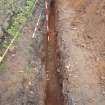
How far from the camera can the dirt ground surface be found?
22.8 feet

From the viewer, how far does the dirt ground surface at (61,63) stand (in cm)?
695

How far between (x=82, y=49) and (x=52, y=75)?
1.10 metres

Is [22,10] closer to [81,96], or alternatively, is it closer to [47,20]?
[47,20]

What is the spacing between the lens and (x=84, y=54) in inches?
311

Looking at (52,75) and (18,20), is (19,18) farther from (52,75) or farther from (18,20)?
(52,75)

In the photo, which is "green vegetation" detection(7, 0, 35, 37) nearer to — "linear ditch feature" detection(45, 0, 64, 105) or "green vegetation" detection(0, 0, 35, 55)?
"green vegetation" detection(0, 0, 35, 55)

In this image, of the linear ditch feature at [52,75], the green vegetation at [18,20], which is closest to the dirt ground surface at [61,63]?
the linear ditch feature at [52,75]

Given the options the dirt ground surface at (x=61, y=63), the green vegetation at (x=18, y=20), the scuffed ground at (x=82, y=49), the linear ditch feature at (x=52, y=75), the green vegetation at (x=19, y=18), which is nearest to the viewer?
the scuffed ground at (x=82, y=49)

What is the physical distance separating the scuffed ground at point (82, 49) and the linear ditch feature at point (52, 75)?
30 centimetres

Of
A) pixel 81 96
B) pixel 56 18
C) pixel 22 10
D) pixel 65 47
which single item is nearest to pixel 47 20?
pixel 56 18

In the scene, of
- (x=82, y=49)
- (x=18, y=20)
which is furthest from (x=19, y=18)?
(x=82, y=49)

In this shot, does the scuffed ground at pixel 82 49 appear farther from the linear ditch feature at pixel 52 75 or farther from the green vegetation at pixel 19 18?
the green vegetation at pixel 19 18

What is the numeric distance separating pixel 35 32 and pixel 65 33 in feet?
3.56

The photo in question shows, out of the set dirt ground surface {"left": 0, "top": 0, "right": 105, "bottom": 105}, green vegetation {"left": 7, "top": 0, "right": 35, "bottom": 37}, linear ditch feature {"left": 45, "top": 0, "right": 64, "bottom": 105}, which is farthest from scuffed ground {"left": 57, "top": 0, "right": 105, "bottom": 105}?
green vegetation {"left": 7, "top": 0, "right": 35, "bottom": 37}
